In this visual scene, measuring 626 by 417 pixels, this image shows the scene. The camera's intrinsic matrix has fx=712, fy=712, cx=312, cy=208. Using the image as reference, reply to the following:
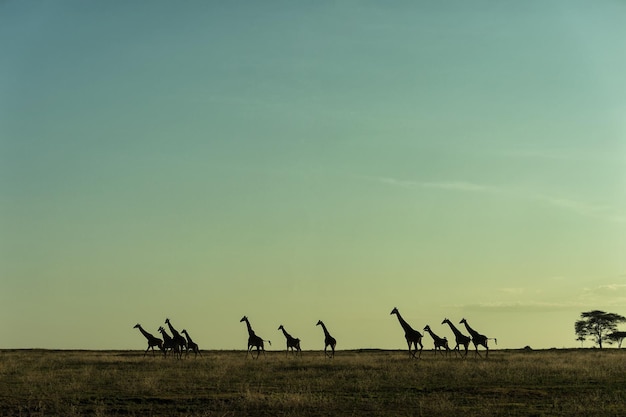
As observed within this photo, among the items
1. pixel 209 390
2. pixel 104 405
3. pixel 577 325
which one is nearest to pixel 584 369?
pixel 209 390

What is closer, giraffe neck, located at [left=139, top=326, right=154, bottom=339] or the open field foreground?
the open field foreground

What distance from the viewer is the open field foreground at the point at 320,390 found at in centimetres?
1973

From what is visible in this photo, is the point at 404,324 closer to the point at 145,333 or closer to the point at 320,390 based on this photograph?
the point at 145,333

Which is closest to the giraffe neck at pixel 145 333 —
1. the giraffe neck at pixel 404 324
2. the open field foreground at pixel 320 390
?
the open field foreground at pixel 320 390

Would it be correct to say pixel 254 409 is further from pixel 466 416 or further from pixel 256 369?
pixel 256 369

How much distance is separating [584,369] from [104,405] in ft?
63.8

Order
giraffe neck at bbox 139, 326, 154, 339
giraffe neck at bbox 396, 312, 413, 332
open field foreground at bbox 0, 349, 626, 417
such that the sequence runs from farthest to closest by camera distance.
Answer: giraffe neck at bbox 139, 326, 154, 339
giraffe neck at bbox 396, 312, 413, 332
open field foreground at bbox 0, 349, 626, 417

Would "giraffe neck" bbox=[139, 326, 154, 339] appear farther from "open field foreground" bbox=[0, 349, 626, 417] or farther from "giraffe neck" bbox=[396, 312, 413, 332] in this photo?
"giraffe neck" bbox=[396, 312, 413, 332]

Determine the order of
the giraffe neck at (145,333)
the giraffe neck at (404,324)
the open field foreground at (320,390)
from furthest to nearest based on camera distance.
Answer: the giraffe neck at (145,333)
the giraffe neck at (404,324)
the open field foreground at (320,390)

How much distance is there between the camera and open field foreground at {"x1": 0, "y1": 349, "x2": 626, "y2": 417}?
19.7m

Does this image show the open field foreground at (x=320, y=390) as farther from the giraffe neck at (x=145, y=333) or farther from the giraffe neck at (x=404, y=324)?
the giraffe neck at (x=145, y=333)

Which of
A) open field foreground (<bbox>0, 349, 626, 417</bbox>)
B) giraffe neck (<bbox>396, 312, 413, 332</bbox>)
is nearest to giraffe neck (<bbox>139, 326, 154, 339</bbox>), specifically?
open field foreground (<bbox>0, 349, 626, 417</bbox>)

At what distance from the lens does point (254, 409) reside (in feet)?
65.1

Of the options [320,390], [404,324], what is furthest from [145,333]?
[320,390]
